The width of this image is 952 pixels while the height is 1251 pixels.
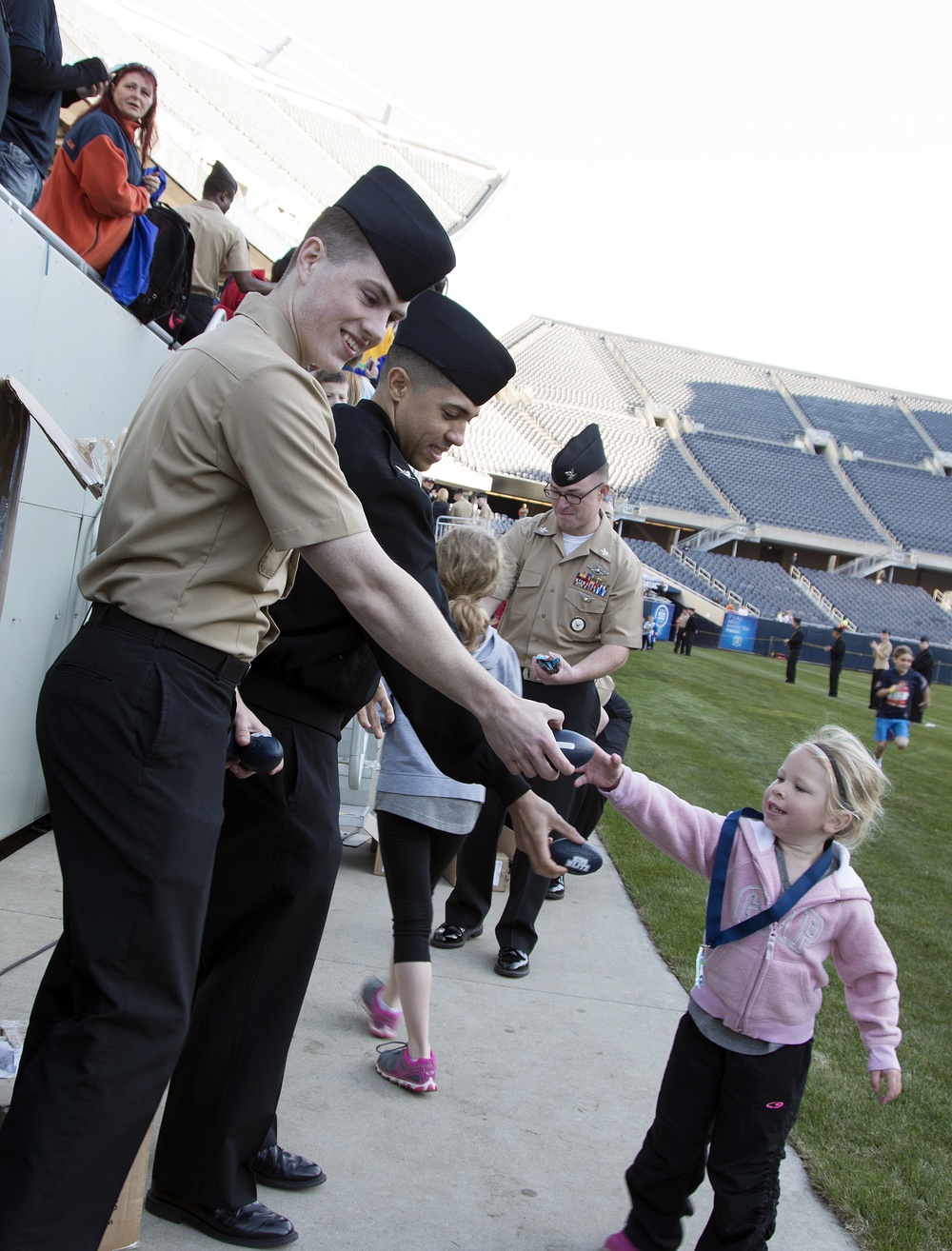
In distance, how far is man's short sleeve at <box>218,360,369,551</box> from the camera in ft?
6.00

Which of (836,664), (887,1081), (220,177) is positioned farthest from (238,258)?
(836,664)

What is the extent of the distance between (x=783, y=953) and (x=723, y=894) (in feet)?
0.64

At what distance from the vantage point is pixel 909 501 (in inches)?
2050

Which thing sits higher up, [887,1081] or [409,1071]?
[887,1081]

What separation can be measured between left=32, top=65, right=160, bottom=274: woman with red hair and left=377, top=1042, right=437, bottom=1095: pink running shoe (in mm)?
3662

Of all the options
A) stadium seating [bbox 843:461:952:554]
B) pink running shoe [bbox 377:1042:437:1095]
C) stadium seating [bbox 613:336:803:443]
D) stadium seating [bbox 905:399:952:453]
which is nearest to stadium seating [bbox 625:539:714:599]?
stadium seating [bbox 843:461:952:554]

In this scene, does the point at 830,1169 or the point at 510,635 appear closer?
the point at 830,1169

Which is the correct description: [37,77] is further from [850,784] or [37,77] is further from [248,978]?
[850,784]

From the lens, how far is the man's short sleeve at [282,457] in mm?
1829

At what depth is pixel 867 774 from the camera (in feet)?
8.84

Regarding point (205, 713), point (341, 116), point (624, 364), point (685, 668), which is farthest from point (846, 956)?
point (624, 364)

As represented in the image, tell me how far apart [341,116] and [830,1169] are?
156ft

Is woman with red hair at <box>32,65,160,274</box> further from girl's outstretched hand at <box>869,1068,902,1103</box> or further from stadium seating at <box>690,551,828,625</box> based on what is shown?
stadium seating at <box>690,551,828,625</box>

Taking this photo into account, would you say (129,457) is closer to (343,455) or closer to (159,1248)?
(343,455)
